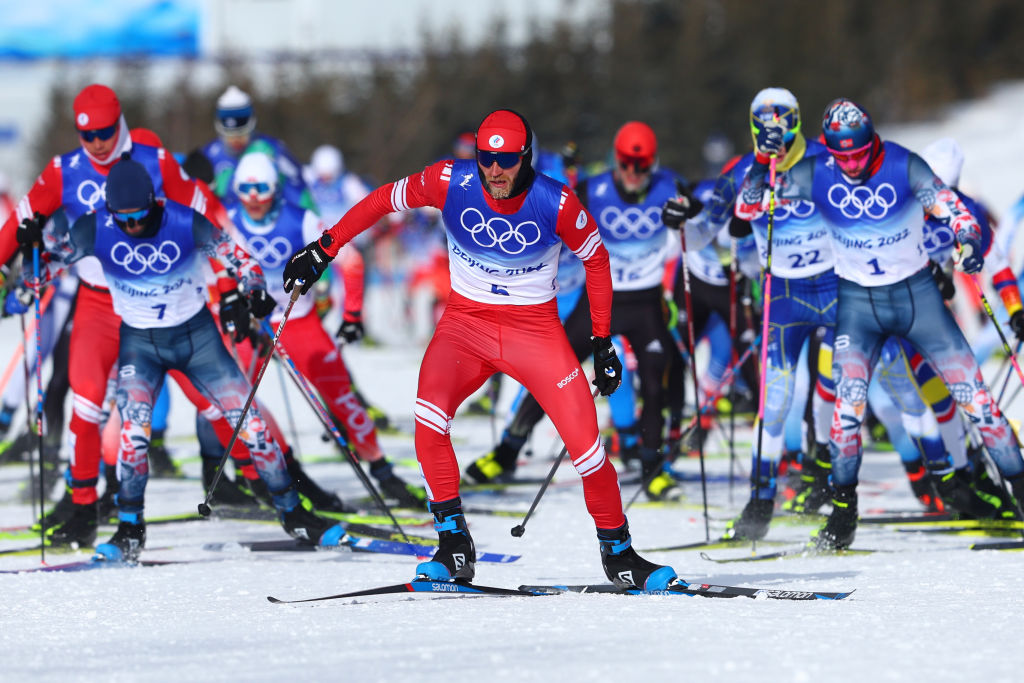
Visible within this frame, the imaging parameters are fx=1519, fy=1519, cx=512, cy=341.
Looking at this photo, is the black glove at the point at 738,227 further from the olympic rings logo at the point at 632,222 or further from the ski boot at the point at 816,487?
the ski boot at the point at 816,487

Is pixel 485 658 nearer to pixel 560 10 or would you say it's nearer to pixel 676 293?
pixel 676 293

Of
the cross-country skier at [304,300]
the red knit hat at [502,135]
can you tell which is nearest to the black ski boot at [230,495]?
the cross-country skier at [304,300]

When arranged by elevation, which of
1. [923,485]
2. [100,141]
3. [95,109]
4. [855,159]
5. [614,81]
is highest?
[614,81]

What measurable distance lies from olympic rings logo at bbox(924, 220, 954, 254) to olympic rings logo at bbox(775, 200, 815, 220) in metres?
0.61

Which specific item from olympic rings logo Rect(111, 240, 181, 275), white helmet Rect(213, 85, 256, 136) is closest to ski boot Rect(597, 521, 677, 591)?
olympic rings logo Rect(111, 240, 181, 275)

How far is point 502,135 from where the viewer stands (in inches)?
224

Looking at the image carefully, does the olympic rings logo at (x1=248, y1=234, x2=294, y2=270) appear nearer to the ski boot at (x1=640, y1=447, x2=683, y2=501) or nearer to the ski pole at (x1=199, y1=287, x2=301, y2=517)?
the ski pole at (x1=199, y1=287, x2=301, y2=517)

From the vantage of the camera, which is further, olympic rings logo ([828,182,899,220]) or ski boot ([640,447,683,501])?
ski boot ([640,447,683,501])

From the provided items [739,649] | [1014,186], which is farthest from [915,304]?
[1014,186]

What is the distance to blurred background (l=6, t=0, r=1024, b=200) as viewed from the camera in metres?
34.8

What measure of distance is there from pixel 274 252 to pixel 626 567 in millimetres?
3480

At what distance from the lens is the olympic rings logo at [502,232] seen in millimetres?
5844

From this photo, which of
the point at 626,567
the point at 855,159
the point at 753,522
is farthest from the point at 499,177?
the point at 753,522

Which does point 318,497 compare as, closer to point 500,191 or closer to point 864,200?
point 500,191
